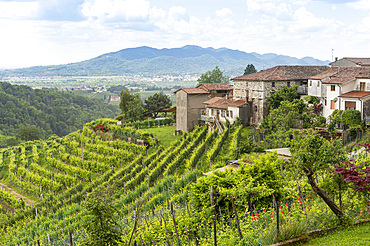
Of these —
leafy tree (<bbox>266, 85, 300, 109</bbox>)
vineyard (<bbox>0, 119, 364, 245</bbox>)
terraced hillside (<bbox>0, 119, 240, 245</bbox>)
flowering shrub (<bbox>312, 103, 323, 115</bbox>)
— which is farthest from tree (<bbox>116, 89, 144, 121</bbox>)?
flowering shrub (<bbox>312, 103, 323, 115</bbox>)

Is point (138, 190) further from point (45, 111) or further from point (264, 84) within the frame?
point (45, 111)

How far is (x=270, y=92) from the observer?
3172 cm

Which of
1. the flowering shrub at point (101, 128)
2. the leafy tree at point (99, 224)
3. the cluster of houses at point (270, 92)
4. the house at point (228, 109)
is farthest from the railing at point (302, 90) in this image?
the leafy tree at point (99, 224)

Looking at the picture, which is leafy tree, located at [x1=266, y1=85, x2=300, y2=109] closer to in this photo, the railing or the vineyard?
the railing

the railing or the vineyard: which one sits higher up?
the railing

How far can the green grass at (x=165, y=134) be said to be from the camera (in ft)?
112

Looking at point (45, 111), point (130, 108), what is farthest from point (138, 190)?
point (45, 111)

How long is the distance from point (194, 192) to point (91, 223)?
3.35 metres

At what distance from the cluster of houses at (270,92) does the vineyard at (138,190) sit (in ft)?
8.95

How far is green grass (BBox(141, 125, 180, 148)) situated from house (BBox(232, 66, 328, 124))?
23.0ft

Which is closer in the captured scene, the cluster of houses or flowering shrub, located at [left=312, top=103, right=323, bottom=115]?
the cluster of houses

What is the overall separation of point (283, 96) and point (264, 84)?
206 cm

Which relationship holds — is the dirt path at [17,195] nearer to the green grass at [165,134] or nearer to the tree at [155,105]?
the green grass at [165,134]

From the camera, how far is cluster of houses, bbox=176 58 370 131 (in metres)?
26.2
